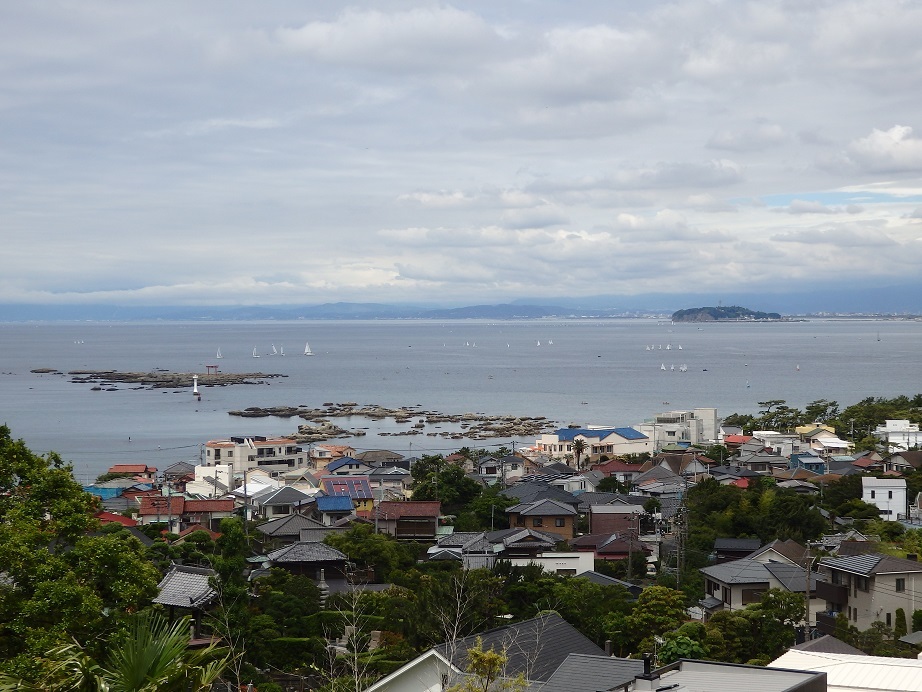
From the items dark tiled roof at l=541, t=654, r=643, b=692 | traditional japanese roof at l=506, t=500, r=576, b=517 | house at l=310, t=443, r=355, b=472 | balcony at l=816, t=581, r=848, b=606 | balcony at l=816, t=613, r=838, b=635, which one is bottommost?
house at l=310, t=443, r=355, b=472

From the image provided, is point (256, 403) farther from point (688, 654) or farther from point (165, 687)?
point (165, 687)

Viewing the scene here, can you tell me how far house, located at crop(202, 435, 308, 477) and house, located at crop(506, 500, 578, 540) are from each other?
1242 centimetres

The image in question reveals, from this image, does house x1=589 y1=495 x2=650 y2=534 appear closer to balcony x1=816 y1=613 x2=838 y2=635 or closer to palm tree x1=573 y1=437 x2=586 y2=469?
balcony x1=816 y1=613 x2=838 y2=635

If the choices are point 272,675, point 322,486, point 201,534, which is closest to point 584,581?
point 272,675

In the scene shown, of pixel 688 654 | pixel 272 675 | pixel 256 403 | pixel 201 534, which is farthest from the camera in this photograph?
pixel 256 403

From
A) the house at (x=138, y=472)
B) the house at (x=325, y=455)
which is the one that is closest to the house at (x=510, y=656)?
the house at (x=138, y=472)

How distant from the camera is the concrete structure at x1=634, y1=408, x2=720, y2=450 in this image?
129 ft

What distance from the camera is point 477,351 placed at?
128m

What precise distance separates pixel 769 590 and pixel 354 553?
7.39 meters

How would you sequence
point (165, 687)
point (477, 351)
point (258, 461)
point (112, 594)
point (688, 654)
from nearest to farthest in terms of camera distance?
point (165, 687) → point (112, 594) → point (688, 654) → point (258, 461) → point (477, 351)

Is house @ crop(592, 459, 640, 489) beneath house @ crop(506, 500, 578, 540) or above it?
beneath

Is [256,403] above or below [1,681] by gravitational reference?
below

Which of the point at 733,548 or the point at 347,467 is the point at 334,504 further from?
the point at 733,548

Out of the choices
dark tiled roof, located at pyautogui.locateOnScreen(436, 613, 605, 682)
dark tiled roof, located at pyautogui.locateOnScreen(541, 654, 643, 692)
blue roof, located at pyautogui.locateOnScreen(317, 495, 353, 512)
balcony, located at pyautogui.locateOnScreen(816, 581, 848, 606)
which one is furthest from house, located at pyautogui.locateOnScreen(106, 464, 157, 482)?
dark tiled roof, located at pyautogui.locateOnScreen(541, 654, 643, 692)
